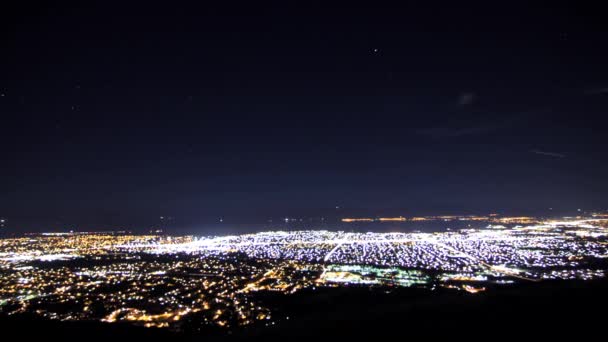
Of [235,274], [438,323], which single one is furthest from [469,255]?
[438,323]

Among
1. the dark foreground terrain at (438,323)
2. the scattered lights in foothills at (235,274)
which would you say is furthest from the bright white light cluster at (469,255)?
the dark foreground terrain at (438,323)

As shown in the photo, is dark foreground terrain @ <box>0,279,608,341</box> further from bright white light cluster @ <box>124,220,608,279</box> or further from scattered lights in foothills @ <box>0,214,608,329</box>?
bright white light cluster @ <box>124,220,608,279</box>

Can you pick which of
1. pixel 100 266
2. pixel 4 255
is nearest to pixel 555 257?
pixel 100 266

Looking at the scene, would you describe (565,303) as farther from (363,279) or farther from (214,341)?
(363,279)

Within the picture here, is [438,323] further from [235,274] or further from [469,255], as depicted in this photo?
[469,255]

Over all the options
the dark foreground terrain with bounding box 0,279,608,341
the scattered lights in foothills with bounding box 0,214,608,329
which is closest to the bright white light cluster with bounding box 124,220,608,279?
the scattered lights in foothills with bounding box 0,214,608,329

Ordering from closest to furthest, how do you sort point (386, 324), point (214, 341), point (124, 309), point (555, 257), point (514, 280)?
1. point (214, 341)
2. point (386, 324)
3. point (124, 309)
4. point (514, 280)
5. point (555, 257)
